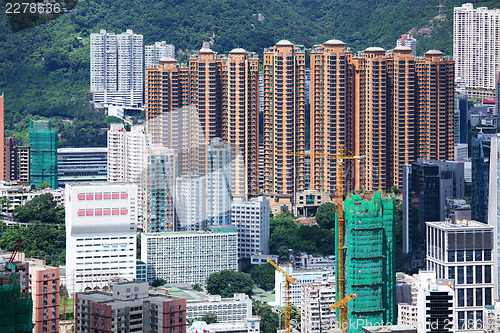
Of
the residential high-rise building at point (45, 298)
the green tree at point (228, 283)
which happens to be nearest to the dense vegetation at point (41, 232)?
Answer: the green tree at point (228, 283)

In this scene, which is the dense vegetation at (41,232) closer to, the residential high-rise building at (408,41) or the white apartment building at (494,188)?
the white apartment building at (494,188)

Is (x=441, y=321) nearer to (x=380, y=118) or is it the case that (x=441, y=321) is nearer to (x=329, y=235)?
(x=329, y=235)

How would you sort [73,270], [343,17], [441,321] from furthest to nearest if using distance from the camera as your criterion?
[343,17] → [73,270] → [441,321]

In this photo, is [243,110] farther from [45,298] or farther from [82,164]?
[45,298]

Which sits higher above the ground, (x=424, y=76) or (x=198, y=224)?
(x=424, y=76)

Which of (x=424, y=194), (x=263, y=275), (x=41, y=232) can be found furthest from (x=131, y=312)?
(x=424, y=194)

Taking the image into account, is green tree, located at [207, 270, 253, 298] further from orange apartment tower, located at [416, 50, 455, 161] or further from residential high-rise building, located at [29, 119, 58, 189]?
residential high-rise building, located at [29, 119, 58, 189]

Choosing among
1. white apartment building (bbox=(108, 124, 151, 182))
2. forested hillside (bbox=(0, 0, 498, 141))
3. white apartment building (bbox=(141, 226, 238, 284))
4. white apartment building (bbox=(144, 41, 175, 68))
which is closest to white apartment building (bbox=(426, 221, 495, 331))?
white apartment building (bbox=(141, 226, 238, 284))

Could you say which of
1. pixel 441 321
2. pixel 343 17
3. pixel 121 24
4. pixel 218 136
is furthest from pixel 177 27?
pixel 441 321
